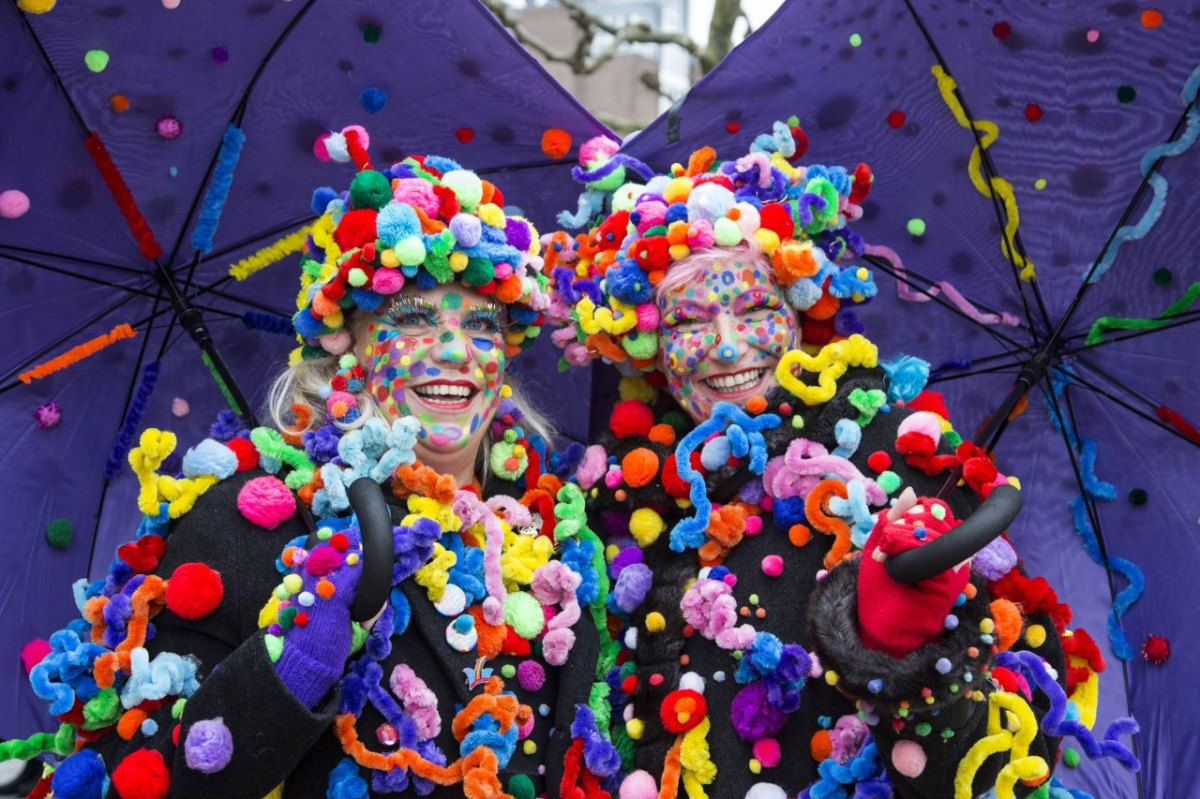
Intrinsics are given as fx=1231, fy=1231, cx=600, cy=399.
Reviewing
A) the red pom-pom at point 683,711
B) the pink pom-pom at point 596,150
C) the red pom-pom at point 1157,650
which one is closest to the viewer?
the red pom-pom at point 683,711

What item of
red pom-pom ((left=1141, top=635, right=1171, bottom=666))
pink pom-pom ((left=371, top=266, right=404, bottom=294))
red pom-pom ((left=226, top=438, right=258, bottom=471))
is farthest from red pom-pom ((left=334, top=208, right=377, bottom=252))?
red pom-pom ((left=1141, top=635, right=1171, bottom=666))

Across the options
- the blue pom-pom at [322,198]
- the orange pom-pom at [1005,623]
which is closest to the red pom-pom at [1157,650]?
the orange pom-pom at [1005,623]

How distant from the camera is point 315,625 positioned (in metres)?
2.34

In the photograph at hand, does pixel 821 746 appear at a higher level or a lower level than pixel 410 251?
lower

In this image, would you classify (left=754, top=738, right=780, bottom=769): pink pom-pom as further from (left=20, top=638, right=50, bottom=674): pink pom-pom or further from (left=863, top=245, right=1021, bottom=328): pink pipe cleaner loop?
(left=20, top=638, right=50, bottom=674): pink pom-pom

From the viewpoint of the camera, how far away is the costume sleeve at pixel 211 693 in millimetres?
2297

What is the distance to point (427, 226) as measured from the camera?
9.76ft

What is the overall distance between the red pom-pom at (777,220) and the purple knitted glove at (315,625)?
4.61 feet

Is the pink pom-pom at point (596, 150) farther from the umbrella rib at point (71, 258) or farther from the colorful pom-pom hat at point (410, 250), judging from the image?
the umbrella rib at point (71, 258)

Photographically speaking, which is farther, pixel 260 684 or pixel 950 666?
pixel 260 684

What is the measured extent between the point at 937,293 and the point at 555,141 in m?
1.26

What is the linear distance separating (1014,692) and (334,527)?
1.49m

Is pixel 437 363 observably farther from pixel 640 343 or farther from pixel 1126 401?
pixel 1126 401

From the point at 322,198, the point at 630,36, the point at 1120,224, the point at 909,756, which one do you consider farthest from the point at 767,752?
the point at 630,36
